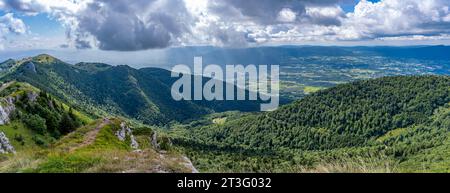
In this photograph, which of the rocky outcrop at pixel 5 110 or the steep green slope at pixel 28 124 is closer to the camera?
the steep green slope at pixel 28 124

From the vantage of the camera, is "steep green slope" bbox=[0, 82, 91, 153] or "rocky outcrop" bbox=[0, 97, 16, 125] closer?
"steep green slope" bbox=[0, 82, 91, 153]

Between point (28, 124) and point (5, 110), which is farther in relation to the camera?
point (28, 124)

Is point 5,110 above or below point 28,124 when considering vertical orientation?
above

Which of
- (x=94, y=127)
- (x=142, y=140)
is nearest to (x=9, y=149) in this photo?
(x=94, y=127)

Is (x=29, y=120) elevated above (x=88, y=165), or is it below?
below

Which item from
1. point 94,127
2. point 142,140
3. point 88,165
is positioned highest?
point 88,165

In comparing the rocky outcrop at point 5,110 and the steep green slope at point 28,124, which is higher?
the rocky outcrop at point 5,110

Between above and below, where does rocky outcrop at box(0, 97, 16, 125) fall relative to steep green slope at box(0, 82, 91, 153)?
above
